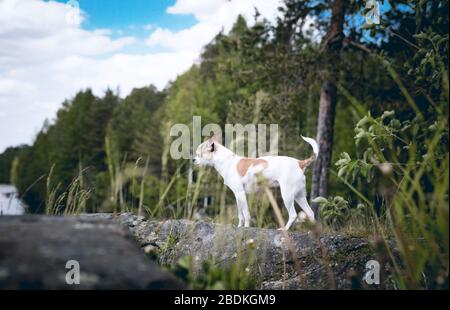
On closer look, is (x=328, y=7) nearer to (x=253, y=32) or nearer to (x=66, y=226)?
(x=253, y=32)

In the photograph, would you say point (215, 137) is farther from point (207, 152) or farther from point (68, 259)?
point (68, 259)

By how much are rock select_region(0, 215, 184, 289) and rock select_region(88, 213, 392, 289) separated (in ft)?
4.96

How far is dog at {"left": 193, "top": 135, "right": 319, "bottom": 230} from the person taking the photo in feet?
21.1

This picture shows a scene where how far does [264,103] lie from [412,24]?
165 inches

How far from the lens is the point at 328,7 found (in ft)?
43.0

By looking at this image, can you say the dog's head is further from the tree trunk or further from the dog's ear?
the tree trunk

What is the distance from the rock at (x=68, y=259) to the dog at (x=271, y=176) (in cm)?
376

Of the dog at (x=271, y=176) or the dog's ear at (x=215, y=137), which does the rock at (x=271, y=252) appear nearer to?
the dog at (x=271, y=176)

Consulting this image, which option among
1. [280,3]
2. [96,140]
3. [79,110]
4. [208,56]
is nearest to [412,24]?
[280,3]

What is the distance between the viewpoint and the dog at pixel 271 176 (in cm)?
644

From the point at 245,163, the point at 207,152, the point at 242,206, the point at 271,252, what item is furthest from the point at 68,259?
the point at 207,152

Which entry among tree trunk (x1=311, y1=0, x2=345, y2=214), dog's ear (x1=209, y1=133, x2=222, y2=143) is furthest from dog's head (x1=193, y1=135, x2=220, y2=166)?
tree trunk (x1=311, y1=0, x2=345, y2=214)

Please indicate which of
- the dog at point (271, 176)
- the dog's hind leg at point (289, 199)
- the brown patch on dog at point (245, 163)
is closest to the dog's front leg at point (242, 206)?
the dog at point (271, 176)

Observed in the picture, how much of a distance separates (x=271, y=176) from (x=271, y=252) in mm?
1843
